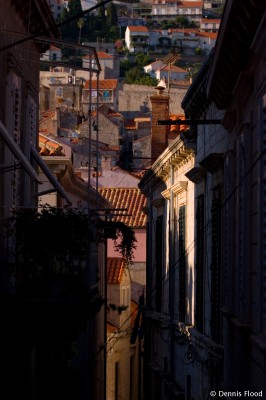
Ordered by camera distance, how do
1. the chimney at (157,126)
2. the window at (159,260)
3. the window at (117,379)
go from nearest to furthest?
the window at (159,260) → the chimney at (157,126) → the window at (117,379)

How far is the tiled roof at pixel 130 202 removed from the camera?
40.9 meters

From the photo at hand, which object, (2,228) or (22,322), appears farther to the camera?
(2,228)

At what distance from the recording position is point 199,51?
19175 centimetres

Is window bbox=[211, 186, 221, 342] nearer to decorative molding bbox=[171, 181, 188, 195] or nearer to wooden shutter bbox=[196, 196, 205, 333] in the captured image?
wooden shutter bbox=[196, 196, 205, 333]

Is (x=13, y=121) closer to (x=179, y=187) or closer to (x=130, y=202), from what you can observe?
(x=179, y=187)

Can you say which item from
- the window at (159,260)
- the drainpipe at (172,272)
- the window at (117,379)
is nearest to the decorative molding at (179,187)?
the drainpipe at (172,272)

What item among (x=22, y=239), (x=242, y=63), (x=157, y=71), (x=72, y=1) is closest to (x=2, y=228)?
(x=22, y=239)

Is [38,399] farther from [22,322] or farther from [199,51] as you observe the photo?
[199,51]

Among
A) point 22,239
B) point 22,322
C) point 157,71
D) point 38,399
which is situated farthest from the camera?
point 157,71

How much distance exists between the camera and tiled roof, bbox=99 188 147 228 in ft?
134

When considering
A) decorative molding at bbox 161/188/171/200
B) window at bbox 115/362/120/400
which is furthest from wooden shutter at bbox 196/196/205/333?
window at bbox 115/362/120/400

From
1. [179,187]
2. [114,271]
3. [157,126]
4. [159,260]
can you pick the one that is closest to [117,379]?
[114,271]

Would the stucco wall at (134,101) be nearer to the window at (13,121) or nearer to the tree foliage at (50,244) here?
the window at (13,121)

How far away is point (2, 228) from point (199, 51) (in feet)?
591
